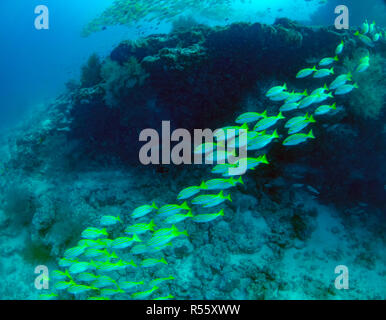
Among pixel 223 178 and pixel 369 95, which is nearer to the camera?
pixel 223 178

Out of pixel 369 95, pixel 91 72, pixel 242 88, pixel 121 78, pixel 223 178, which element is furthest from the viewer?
pixel 91 72

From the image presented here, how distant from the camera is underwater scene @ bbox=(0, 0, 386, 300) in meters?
5.67

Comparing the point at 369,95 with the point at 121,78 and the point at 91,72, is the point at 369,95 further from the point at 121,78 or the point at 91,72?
the point at 91,72

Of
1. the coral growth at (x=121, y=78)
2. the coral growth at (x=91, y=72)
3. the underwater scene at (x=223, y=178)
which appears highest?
the coral growth at (x=91, y=72)

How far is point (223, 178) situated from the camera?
551cm

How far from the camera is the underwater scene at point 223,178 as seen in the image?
18.6ft

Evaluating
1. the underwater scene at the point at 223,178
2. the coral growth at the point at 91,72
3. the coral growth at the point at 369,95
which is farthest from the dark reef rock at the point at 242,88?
the coral growth at the point at 91,72

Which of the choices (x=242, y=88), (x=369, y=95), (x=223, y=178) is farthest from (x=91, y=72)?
(x=369, y=95)

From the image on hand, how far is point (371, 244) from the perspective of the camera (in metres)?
6.28

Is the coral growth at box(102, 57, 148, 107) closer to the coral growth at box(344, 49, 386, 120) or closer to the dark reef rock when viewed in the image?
the dark reef rock

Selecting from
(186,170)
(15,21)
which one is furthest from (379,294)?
(15,21)

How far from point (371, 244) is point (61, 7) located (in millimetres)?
123201

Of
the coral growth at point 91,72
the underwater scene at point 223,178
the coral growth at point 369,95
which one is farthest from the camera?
the coral growth at point 91,72

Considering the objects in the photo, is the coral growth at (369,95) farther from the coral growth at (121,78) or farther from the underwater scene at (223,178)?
the coral growth at (121,78)
